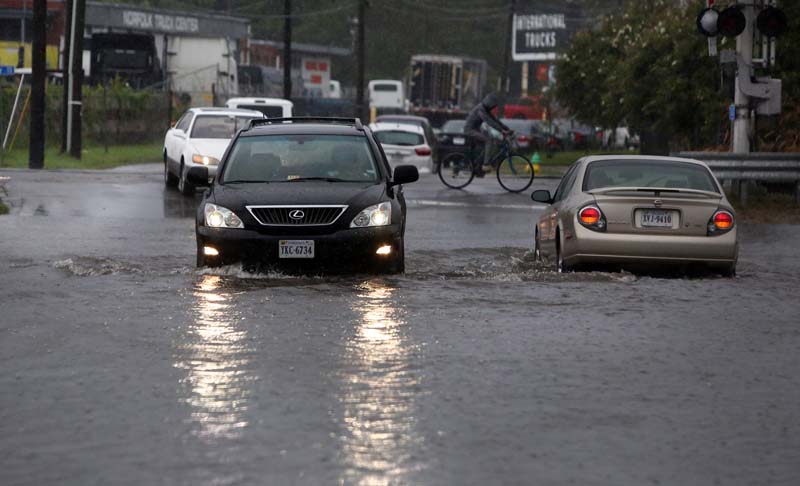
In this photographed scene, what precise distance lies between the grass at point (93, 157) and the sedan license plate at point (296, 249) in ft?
79.2

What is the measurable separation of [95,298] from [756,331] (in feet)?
16.5

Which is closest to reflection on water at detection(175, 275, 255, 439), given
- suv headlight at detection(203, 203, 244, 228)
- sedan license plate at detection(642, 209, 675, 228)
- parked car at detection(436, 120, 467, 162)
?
suv headlight at detection(203, 203, 244, 228)

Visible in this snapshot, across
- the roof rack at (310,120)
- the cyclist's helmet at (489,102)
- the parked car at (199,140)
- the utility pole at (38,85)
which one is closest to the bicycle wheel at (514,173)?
the cyclist's helmet at (489,102)

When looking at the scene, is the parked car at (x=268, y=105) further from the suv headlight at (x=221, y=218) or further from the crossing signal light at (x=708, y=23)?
the suv headlight at (x=221, y=218)

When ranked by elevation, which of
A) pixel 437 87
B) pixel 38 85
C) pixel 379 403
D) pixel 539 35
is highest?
pixel 539 35

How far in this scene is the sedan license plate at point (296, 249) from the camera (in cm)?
1325

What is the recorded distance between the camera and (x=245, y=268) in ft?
44.3

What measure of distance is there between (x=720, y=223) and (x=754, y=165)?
35.6 feet

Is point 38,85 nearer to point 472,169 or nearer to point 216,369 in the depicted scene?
point 472,169

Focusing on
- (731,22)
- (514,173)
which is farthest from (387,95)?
(731,22)

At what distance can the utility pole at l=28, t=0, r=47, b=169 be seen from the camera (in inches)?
1372

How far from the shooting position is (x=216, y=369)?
8836mm

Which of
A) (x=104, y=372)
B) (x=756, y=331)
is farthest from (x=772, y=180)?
(x=104, y=372)

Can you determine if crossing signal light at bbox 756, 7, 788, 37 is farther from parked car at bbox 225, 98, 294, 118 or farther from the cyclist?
parked car at bbox 225, 98, 294, 118
